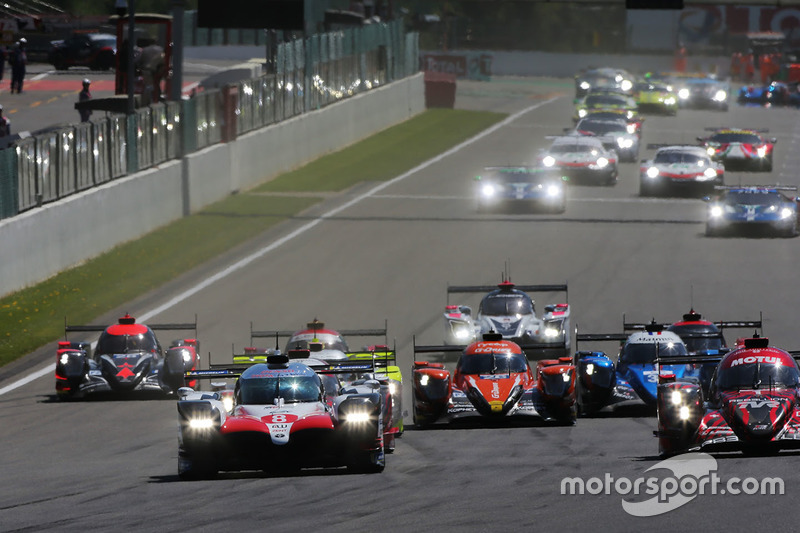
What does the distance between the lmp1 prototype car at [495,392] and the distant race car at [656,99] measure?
60.9 meters

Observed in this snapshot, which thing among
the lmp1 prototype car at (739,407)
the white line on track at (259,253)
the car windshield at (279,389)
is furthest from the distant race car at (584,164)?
the car windshield at (279,389)

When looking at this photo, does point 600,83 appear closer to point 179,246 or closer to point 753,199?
point 753,199

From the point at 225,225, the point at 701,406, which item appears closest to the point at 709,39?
the point at 225,225

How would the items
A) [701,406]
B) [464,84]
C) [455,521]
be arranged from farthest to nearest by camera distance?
[464,84] < [701,406] < [455,521]

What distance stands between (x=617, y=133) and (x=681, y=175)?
10.7 m

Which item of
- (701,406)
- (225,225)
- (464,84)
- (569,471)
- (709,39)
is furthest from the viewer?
(709,39)

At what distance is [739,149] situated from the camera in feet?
192

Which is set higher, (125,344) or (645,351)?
(645,351)

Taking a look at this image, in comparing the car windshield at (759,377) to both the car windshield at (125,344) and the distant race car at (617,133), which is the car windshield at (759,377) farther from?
the distant race car at (617,133)

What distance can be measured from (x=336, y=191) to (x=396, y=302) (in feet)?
64.2

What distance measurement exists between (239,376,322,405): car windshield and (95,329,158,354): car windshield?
23.0 feet

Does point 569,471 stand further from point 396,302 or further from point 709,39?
point 709,39

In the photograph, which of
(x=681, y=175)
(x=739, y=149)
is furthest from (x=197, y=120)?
(x=739, y=149)

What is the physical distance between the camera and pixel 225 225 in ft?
145
